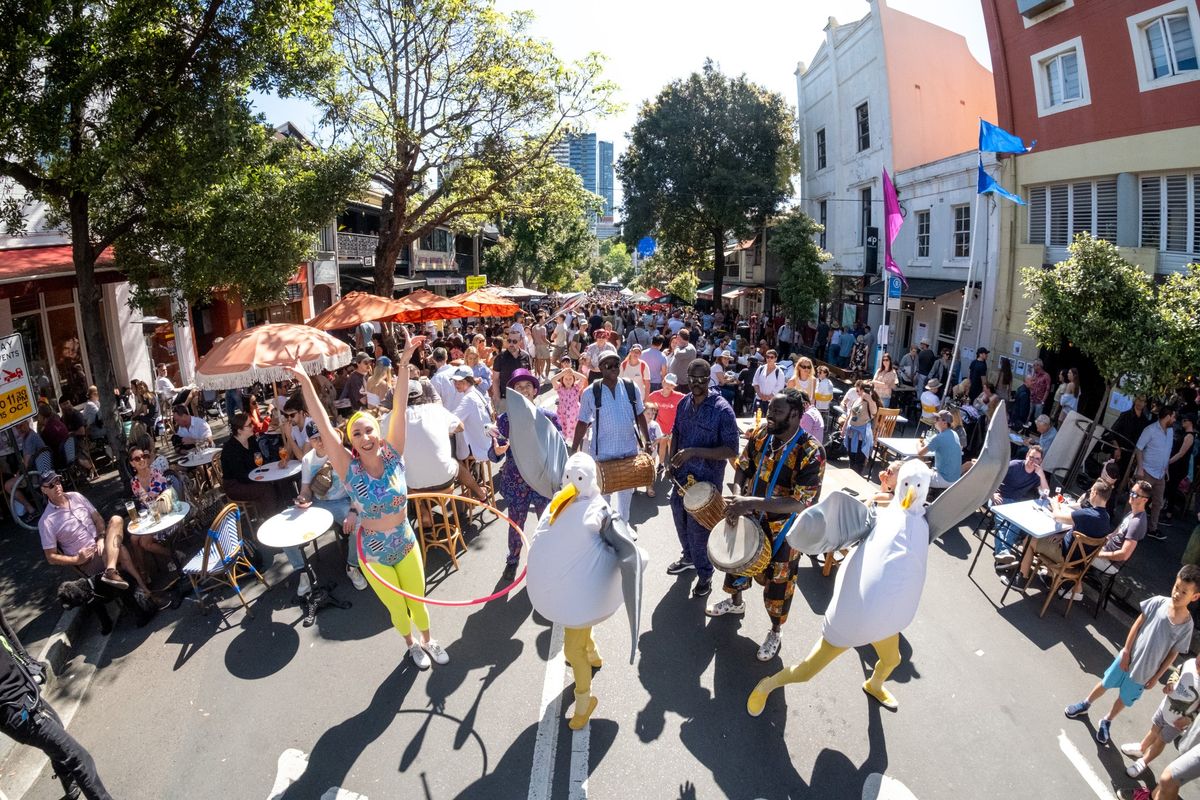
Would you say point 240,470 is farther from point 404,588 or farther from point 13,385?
point 404,588

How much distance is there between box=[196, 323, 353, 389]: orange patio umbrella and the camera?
21.1 ft

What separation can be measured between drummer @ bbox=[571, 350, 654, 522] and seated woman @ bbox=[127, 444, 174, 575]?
4229 millimetres

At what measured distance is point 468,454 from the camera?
7449 millimetres

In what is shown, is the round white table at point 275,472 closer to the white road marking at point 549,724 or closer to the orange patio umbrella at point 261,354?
the orange patio umbrella at point 261,354

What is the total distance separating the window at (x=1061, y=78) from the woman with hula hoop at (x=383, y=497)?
1499cm

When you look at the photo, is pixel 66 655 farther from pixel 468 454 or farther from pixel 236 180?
pixel 236 180

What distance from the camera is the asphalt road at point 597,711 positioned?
3.80 metres

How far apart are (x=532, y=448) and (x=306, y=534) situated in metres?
2.47

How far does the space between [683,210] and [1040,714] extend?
2667cm

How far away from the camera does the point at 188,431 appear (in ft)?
27.3

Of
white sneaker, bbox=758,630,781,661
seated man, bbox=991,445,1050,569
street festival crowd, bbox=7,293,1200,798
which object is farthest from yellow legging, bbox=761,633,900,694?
seated man, bbox=991,445,1050,569

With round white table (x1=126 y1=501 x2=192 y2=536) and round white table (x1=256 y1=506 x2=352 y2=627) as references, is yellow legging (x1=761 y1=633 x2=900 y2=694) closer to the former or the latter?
round white table (x1=256 y1=506 x2=352 y2=627)

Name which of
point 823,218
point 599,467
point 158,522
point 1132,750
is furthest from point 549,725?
point 823,218

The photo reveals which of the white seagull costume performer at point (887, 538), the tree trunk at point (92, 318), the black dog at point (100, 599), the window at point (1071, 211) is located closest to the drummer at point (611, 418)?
the white seagull costume performer at point (887, 538)
